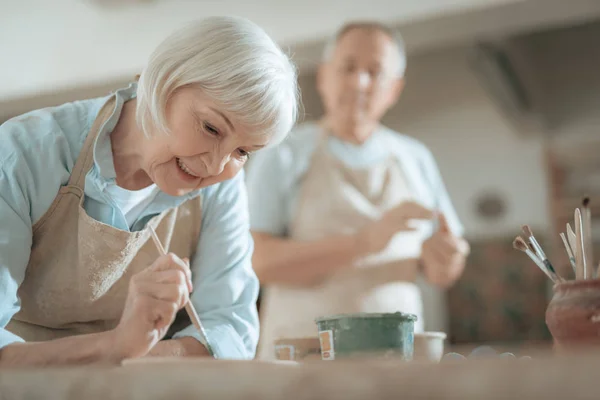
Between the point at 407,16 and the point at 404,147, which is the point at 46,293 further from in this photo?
the point at 407,16

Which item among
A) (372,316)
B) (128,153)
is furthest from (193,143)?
(372,316)

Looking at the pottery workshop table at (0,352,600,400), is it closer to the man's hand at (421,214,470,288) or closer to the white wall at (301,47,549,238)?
the man's hand at (421,214,470,288)

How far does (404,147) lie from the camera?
8.81 feet

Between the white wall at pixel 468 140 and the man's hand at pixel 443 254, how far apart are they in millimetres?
4489

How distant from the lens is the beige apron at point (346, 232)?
2.40 m

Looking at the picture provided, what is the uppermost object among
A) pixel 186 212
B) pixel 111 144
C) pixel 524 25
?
pixel 524 25

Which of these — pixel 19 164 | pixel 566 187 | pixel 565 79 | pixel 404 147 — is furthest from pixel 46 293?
pixel 565 79

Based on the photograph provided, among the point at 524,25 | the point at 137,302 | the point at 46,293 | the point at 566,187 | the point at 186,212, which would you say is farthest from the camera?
the point at 566,187

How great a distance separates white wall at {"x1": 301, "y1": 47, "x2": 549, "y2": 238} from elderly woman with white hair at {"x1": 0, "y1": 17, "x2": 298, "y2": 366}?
5528 millimetres

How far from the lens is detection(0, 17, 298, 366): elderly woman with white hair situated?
117 cm

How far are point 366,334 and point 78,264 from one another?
0.58 meters

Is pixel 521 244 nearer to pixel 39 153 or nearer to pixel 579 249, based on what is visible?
pixel 579 249

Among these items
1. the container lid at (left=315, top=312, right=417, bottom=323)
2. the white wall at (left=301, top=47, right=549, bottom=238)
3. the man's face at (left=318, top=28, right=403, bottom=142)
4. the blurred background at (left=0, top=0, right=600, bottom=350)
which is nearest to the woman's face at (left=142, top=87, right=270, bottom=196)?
the container lid at (left=315, top=312, right=417, bottom=323)

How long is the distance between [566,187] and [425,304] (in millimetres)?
1656
